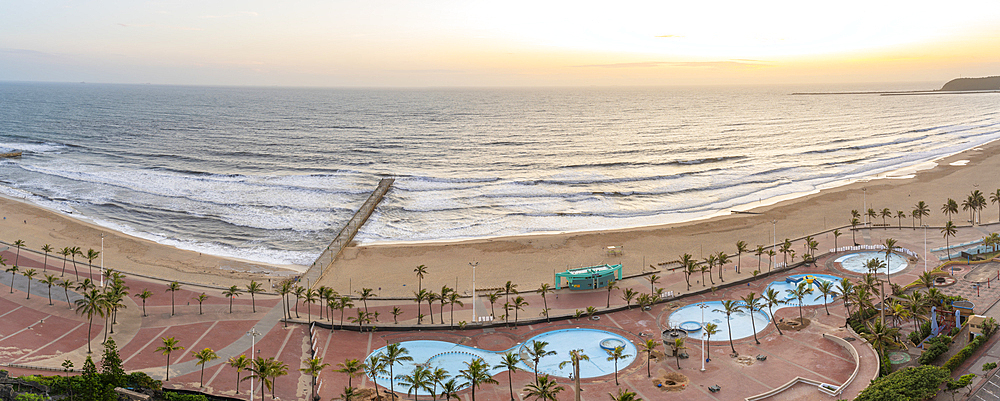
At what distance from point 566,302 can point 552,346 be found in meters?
7.88

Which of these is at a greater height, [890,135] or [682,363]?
[890,135]

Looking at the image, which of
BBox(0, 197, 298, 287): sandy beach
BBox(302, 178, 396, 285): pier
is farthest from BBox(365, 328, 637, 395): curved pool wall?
BBox(0, 197, 298, 287): sandy beach

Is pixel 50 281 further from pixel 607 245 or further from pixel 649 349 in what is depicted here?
pixel 607 245

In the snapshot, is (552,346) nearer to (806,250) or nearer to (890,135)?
(806,250)

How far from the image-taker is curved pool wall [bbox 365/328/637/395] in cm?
3456

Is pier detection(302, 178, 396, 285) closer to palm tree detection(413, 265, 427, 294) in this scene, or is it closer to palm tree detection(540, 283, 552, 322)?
palm tree detection(413, 265, 427, 294)

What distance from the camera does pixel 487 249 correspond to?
6019 cm

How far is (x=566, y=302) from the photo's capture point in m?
45.4

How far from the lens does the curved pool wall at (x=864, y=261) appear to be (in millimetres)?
49750

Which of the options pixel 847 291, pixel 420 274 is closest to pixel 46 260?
pixel 420 274

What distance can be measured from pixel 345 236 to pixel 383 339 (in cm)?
2582

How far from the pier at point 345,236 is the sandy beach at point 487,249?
2.86ft

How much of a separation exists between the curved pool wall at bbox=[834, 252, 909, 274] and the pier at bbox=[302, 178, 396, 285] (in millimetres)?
44049

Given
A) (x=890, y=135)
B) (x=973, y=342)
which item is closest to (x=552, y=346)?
(x=973, y=342)
